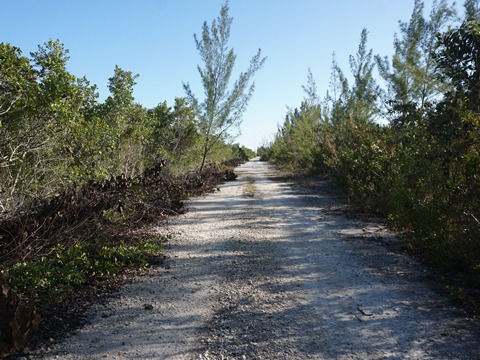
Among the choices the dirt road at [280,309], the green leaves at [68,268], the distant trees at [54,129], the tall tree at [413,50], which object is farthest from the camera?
the tall tree at [413,50]

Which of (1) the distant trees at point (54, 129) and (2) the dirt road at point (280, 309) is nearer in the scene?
(2) the dirt road at point (280, 309)

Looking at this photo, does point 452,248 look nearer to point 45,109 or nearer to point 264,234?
point 264,234

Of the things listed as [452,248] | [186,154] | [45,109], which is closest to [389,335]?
[452,248]

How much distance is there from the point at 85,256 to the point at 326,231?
4.96m

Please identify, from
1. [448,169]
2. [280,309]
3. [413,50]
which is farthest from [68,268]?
[413,50]

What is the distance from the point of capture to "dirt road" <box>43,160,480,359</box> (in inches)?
120

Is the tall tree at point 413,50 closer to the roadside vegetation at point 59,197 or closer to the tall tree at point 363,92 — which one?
the tall tree at point 363,92

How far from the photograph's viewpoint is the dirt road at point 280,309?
3059 mm

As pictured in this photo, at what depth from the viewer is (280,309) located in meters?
3.85

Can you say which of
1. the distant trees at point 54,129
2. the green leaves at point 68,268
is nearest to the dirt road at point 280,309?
the green leaves at point 68,268

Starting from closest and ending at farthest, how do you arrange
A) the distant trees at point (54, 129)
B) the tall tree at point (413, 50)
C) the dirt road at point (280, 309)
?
1. the dirt road at point (280, 309)
2. the distant trees at point (54, 129)
3. the tall tree at point (413, 50)

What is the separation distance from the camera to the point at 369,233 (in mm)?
7441

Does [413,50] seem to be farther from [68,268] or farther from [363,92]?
[68,268]

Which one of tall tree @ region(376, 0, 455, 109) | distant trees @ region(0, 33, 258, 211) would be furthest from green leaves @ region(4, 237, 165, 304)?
tall tree @ region(376, 0, 455, 109)
